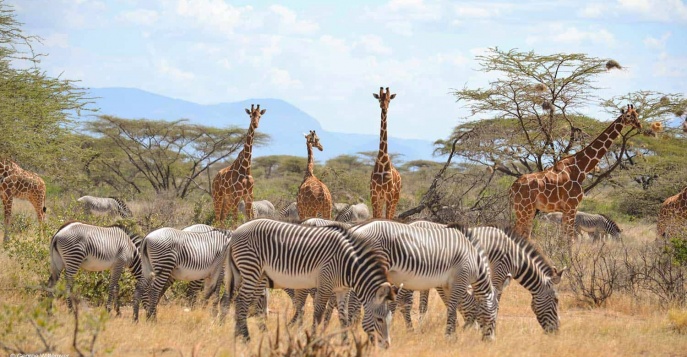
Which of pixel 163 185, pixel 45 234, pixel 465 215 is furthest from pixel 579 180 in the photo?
pixel 163 185

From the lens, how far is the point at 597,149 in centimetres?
1420

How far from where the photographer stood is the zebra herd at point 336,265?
8.25 m

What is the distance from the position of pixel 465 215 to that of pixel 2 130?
27.0 ft

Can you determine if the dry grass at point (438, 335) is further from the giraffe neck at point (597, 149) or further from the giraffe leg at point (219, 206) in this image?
the giraffe leg at point (219, 206)

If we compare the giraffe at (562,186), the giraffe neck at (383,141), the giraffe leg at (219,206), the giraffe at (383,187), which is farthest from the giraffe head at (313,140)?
the giraffe at (562,186)

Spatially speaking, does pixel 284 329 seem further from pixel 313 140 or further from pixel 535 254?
pixel 313 140

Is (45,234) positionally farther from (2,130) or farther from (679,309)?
(679,309)

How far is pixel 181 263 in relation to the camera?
32.0ft

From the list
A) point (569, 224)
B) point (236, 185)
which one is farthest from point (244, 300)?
point (569, 224)

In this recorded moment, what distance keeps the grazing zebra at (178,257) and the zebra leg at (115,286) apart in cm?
49

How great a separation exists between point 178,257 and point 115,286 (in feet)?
3.02

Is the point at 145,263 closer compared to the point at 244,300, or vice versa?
the point at 244,300

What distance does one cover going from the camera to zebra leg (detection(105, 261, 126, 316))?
32.5 feet

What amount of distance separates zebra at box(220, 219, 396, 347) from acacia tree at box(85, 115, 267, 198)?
21.9 metres
